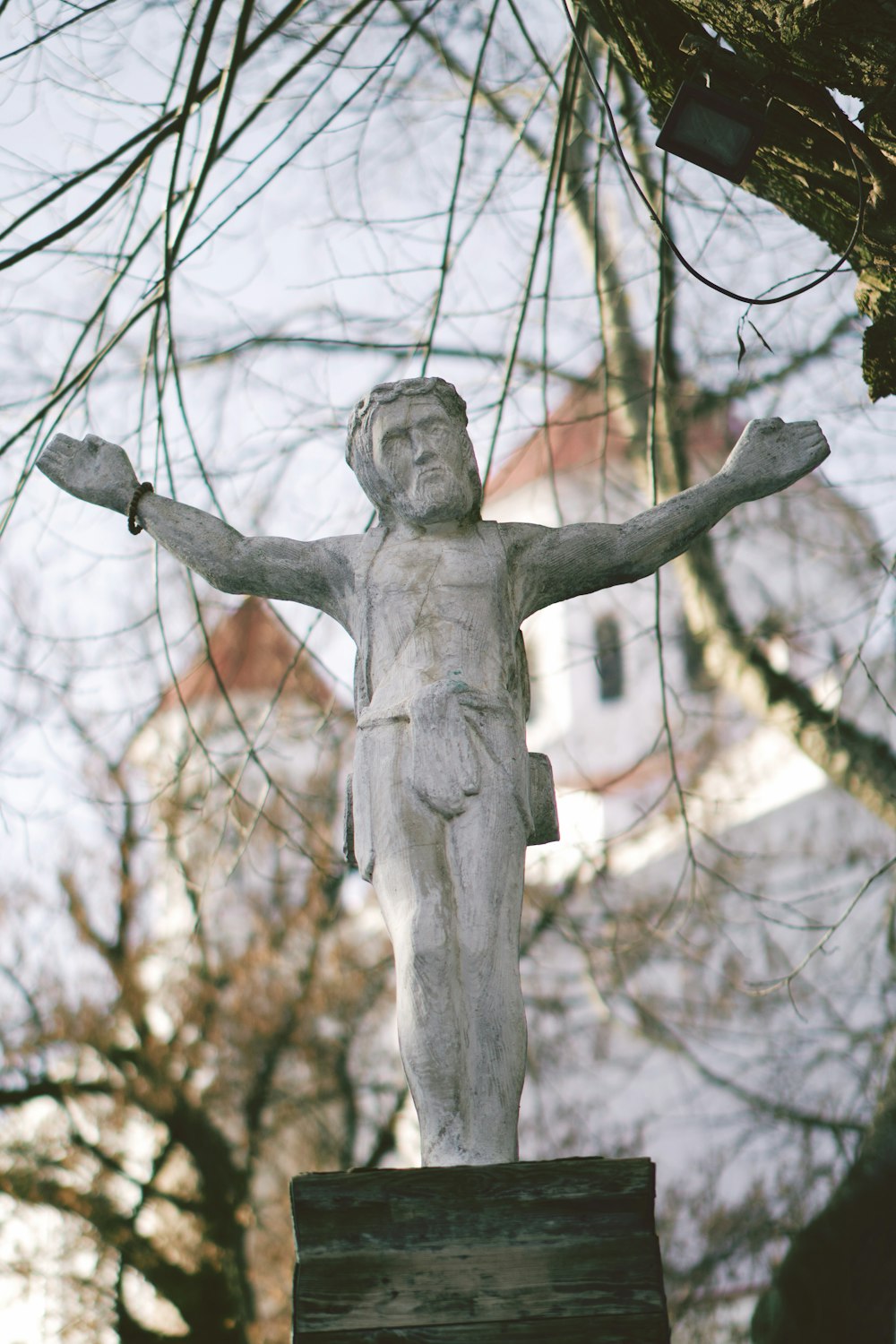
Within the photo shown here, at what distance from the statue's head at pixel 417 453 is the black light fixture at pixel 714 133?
0.96 m

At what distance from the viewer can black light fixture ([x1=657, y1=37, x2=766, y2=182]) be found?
4.37 metres

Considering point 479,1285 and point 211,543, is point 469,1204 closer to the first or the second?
point 479,1285

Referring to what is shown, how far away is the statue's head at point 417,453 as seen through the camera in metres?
4.03

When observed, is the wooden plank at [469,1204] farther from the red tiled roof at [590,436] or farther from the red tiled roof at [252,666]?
the red tiled roof at [590,436]

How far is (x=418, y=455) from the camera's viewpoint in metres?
4.06

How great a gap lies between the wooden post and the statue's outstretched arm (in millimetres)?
1528

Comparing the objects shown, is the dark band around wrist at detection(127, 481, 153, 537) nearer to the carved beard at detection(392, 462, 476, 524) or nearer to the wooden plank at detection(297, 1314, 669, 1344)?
the carved beard at detection(392, 462, 476, 524)

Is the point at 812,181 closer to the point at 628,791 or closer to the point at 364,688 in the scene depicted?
the point at 364,688

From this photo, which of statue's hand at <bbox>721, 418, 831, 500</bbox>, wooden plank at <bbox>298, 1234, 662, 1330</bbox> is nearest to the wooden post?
wooden plank at <bbox>298, 1234, 662, 1330</bbox>

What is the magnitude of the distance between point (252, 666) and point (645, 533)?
71.2 ft

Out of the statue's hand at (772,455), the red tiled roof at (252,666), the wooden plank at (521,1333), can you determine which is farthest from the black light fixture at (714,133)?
the wooden plank at (521,1333)

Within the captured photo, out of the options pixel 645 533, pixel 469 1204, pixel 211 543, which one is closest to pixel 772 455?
pixel 645 533

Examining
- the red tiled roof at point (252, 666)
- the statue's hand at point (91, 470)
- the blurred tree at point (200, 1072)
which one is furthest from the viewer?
the blurred tree at point (200, 1072)

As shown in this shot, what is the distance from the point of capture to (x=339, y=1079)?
1391 centimetres
